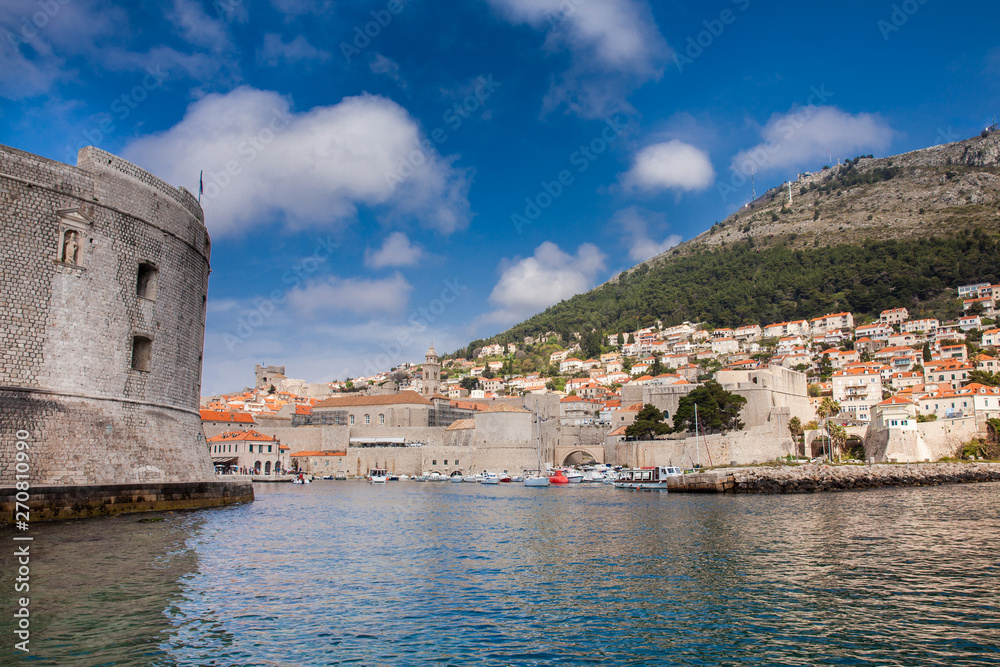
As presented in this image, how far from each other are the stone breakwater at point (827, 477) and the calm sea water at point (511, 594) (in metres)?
15.0

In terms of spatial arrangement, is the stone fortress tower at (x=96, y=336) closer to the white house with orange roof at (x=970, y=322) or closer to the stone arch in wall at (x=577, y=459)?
the stone arch in wall at (x=577, y=459)

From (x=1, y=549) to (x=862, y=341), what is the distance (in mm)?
82064

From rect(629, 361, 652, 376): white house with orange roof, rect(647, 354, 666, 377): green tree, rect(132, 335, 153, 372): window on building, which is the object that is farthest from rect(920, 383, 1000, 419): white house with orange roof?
rect(629, 361, 652, 376): white house with orange roof

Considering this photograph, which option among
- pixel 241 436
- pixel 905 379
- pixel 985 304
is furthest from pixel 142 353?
pixel 985 304

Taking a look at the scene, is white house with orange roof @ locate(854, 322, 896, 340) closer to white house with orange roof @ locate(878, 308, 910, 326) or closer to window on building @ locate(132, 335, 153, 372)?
white house with orange roof @ locate(878, 308, 910, 326)

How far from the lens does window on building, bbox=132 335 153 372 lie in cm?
1678

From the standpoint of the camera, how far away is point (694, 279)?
117000 mm

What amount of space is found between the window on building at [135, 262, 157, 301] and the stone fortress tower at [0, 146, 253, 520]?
1.1 inches

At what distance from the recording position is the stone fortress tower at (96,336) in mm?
13578

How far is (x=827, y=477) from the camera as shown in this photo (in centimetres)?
3167

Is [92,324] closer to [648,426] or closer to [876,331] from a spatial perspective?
[648,426]

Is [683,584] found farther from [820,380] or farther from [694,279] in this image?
[694,279]

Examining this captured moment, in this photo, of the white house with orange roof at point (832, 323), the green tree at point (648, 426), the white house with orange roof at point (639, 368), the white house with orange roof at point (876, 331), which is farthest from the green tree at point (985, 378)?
the white house with orange roof at point (639, 368)

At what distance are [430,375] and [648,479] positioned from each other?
32086 mm
